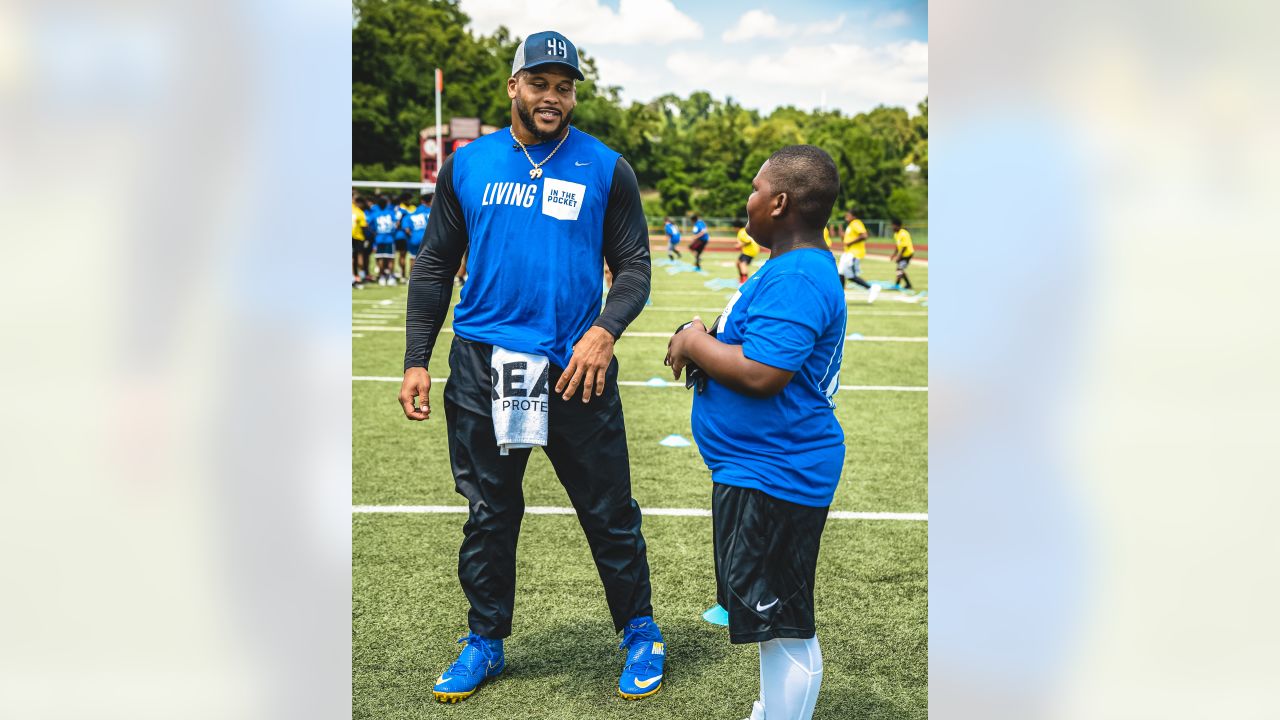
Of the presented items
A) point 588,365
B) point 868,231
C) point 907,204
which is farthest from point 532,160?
point 907,204

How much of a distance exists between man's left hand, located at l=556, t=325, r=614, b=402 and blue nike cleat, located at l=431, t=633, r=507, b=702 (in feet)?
3.09

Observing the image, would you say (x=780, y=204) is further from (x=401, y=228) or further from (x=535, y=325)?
(x=401, y=228)

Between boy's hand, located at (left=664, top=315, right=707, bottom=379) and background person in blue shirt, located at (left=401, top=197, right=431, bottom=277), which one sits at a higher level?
background person in blue shirt, located at (left=401, top=197, right=431, bottom=277)

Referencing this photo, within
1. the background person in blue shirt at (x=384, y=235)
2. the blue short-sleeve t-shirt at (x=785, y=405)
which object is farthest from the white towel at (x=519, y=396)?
the background person in blue shirt at (x=384, y=235)

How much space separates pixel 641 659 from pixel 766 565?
962 mm

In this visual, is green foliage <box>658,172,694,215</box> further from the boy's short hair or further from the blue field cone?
the boy's short hair

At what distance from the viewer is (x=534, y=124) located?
323 cm

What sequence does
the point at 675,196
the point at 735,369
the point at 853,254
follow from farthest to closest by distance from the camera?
the point at 675,196, the point at 853,254, the point at 735,369

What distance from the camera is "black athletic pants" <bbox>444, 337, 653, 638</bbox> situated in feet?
11.1

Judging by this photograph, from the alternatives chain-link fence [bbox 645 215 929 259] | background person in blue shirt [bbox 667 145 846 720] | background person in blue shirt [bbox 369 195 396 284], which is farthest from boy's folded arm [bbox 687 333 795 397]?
chain-link fence [bbox 645 215 929 259]

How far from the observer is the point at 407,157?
69938 millimetres
